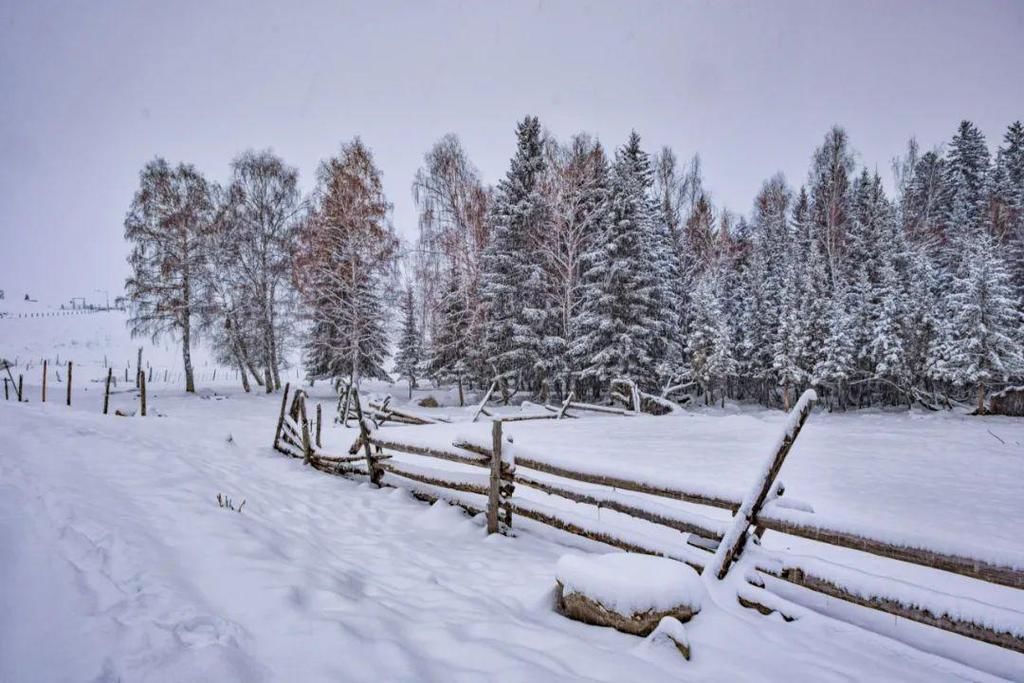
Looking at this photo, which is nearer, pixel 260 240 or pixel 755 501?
pixel 755 501

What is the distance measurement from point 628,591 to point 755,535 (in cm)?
146

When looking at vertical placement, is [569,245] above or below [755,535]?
above

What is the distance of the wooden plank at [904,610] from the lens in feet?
8.04

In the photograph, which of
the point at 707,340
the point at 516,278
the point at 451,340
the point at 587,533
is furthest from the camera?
the point at 707,340

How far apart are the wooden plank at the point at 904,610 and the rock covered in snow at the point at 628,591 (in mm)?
775

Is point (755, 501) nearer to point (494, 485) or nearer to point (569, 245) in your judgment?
point (494, 485)

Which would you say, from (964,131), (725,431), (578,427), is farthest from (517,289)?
(964,131)

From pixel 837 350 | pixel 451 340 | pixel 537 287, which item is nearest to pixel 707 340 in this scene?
pixel 837 350

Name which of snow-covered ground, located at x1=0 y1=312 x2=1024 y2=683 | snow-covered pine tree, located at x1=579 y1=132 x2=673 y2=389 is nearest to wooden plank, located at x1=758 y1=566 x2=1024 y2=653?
snow-covered ground, located at x1=0 y1=312 x2=1024 y2=683

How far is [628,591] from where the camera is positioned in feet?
9.11

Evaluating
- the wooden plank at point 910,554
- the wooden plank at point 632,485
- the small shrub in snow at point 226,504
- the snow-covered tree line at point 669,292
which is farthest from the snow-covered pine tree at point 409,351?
the wooden plank at point 910,554

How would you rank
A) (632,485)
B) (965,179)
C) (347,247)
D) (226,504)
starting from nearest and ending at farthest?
(632,485) → (226,504) → (347,247) → (965,179)

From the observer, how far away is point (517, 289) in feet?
68.0

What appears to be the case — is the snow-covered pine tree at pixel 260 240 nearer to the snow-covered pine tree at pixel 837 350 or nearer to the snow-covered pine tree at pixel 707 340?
the snow-covered pine tree at pixel 707 340
